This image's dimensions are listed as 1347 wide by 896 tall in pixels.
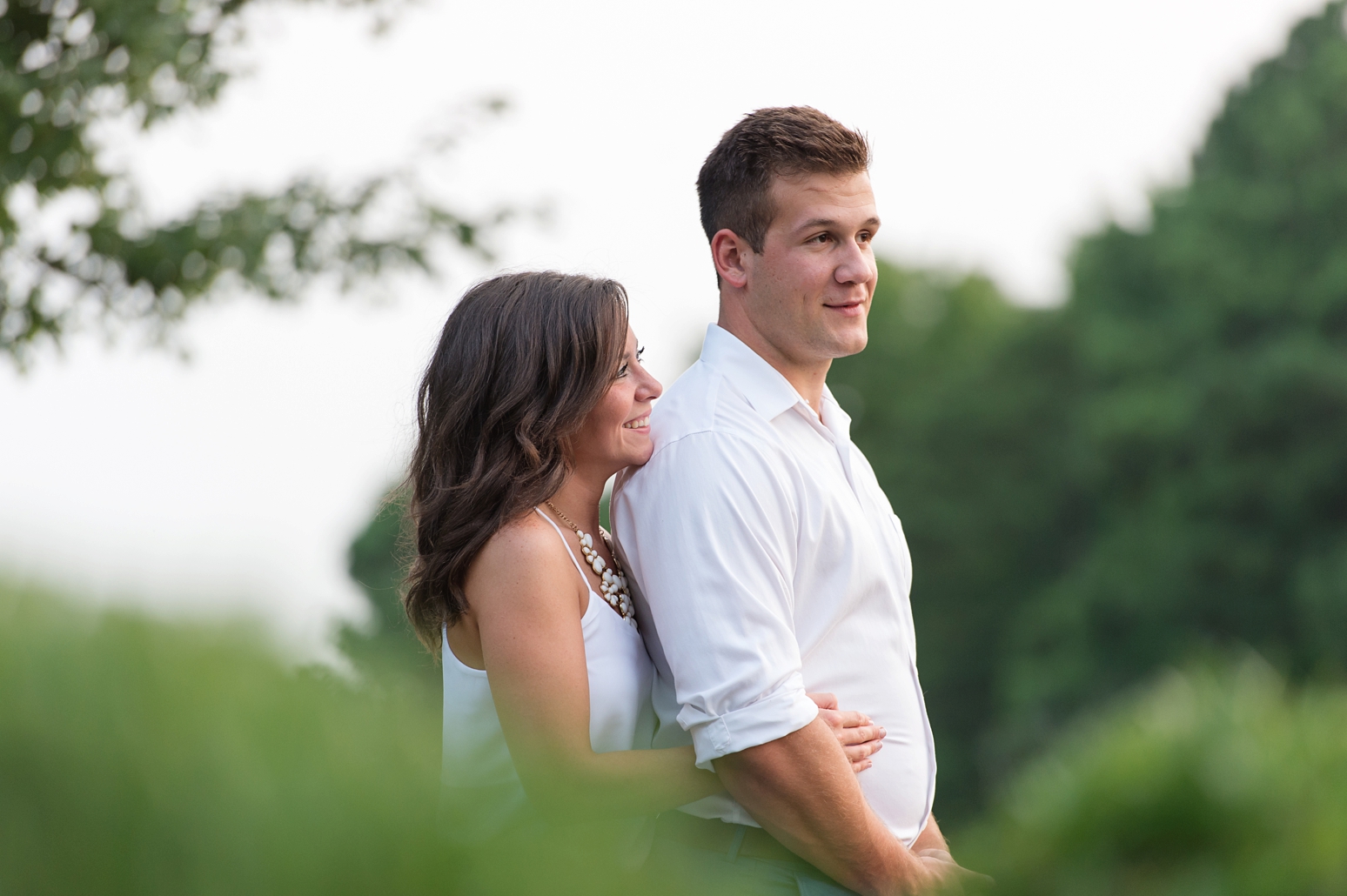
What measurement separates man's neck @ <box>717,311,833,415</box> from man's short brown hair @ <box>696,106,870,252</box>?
0.26m

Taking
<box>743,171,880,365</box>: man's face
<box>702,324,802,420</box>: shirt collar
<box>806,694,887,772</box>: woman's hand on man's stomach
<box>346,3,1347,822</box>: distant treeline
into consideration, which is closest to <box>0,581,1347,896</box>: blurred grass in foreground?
<box>806,694,887,772</box>: woman's hand on man's stomach

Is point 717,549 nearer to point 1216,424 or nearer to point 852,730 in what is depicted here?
point 852,730

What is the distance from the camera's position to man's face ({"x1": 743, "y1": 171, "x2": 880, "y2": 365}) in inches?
154

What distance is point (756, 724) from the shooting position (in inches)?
130

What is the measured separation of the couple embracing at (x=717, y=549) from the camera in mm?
3355

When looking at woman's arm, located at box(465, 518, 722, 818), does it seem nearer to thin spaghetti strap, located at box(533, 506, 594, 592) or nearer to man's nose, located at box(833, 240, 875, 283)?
thin spaghetti strap, located at box(533, 506, 594, 592)

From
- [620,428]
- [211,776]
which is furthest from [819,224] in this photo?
[211,776]

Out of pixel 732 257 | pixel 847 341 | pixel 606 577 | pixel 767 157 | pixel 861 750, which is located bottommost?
pixel 861 750

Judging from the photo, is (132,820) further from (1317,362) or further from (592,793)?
(1317,362)

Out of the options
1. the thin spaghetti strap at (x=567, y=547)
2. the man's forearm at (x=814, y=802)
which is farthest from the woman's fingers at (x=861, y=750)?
the thin spaghetti strap at (x=567, y=547)

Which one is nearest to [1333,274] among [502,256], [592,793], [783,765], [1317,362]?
[1317,362]

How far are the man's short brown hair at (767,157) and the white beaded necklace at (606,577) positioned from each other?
99 cm

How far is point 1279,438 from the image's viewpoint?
33156mm

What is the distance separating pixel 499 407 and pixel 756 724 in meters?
1.07
